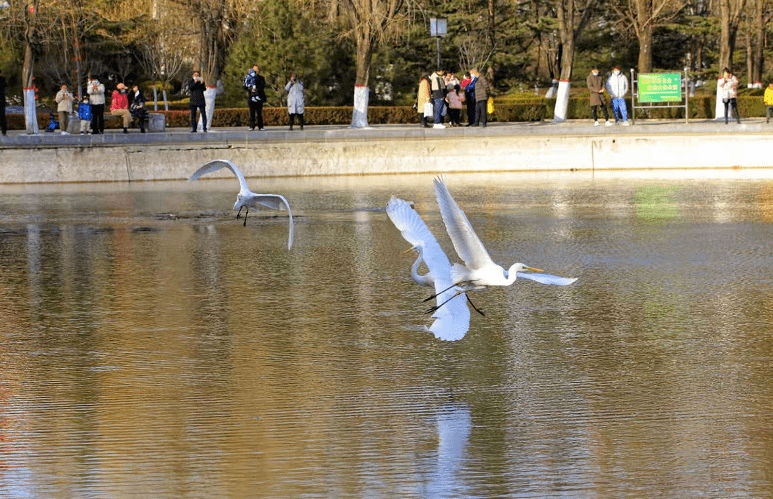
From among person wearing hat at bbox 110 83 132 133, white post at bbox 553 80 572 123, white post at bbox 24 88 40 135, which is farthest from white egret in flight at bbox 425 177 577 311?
white post at bbox 553 80 572 123

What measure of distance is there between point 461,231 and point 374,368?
1196mm

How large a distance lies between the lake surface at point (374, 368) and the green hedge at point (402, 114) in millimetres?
22828

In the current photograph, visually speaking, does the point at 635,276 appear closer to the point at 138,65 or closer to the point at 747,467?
the point at 747,467

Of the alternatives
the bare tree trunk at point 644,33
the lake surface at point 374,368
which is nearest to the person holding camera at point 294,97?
the lake surface at point 374,368

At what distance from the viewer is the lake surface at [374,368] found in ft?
21.1

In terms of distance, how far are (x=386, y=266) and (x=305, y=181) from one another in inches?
462

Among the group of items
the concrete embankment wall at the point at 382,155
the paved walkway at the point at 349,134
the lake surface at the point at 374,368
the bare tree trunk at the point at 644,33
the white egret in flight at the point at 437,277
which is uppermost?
the bare tree trunk at the point at 644,33

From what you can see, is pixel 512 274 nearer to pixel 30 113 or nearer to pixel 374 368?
pixel 374 368

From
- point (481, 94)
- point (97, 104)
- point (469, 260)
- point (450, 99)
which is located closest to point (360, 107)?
point (450, 99)

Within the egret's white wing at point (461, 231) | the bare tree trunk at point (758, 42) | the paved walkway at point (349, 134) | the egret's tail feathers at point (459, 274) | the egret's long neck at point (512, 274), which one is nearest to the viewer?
the egret's white wing at point (461, 231)

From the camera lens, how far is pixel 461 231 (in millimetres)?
8391

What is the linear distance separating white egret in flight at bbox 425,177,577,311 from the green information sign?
78.9 feet

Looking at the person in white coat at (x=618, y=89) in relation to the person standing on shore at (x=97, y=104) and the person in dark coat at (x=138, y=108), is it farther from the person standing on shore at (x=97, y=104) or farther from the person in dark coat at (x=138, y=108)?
the person standing on shore at (x=97, y=104)

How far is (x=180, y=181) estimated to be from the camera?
25922 mm
